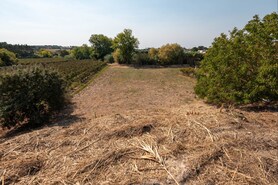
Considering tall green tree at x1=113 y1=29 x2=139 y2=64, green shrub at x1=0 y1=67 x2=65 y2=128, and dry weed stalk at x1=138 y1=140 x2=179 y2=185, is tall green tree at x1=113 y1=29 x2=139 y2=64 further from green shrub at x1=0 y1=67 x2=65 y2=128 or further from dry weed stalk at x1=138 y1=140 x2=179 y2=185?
dry weed stalk at x1=138 y1=140 x2=179 y2=185

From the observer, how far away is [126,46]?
150ft

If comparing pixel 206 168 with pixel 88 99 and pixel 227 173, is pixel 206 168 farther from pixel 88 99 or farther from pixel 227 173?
pixel 88 99

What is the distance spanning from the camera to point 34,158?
3.89 m

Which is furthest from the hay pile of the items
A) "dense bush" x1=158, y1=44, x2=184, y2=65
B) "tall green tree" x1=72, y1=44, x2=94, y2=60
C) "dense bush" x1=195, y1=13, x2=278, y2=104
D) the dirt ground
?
"tall green tree" x1=72, y1=44, x2=94, y2=60

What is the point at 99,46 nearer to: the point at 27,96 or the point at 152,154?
the point at 27,96

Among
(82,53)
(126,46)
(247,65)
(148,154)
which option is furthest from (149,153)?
(82,53)

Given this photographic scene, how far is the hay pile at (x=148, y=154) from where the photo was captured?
3.34 metres

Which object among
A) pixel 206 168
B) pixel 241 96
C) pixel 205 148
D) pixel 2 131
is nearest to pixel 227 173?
pixel 206 168

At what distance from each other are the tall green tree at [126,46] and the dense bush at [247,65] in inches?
1431

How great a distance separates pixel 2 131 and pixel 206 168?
340 inches

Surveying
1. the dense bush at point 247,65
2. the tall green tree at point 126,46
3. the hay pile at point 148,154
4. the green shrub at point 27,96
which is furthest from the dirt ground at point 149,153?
A: the tall green tree at point 126,46

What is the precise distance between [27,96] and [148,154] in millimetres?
6384

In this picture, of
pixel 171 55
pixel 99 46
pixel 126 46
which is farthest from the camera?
pixel 99 46

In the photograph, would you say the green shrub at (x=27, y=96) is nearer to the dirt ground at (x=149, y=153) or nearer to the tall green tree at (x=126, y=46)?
the dirt ground at (x=149, y=153)
